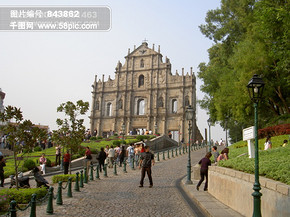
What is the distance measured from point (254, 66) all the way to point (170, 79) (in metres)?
27.5

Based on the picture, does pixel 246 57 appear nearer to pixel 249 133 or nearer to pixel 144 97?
pixel 249 133

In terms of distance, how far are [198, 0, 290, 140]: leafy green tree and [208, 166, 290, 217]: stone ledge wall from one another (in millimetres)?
9703

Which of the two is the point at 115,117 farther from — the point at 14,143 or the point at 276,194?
the point at 276,194

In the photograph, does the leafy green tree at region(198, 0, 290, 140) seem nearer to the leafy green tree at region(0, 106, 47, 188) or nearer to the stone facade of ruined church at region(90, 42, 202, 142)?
the leafy green tree at region(0, 106, 47, 188)

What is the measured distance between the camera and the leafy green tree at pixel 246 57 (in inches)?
654

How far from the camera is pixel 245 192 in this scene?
664 cm

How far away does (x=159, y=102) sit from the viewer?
153ft

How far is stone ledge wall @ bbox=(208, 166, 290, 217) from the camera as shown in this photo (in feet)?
16.9

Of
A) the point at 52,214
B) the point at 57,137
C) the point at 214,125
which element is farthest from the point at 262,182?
the point at 214,125

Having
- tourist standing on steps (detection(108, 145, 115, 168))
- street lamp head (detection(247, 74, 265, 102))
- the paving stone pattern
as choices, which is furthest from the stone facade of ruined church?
street lamp head (detection(247, 74, 265, 102))

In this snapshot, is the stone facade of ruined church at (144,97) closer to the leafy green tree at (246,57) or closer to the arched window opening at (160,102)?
the arched window opening at (160,102)

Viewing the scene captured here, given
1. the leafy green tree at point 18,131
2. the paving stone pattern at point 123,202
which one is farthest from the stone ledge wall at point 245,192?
the leafy green tree at point 18,131

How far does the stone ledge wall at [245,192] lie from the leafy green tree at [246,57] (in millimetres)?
9703

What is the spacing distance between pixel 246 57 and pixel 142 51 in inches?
1234
